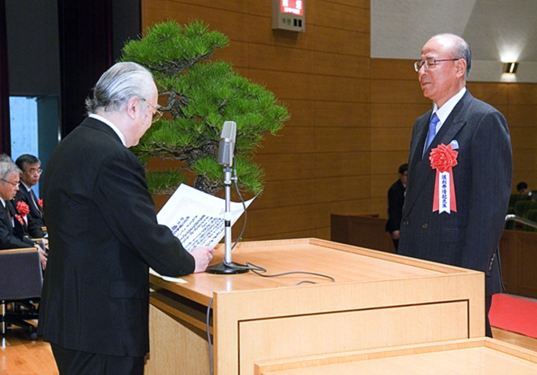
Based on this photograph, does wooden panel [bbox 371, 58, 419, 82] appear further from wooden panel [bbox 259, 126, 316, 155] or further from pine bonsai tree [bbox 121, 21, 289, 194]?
pine bonsai tree [bbox 121, 21, 289, 194]

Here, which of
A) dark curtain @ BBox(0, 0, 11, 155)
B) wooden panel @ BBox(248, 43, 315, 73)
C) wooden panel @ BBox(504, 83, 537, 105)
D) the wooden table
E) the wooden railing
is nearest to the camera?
the wooden table

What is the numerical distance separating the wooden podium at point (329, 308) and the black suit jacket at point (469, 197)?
1.00ft

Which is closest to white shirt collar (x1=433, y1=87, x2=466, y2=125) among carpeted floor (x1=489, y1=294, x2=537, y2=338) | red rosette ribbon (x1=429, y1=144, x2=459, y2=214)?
red rosette ribbon (x1=429, y1=144, x2=459, y2=214)

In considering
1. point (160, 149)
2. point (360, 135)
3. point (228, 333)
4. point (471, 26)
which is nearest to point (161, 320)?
point (160, 149)

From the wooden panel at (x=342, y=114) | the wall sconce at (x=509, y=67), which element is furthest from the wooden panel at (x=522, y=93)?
the wooden panel at (x=342, y=114)

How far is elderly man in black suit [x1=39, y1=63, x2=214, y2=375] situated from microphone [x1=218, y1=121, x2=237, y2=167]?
0.32m

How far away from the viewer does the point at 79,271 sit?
1.80 metres

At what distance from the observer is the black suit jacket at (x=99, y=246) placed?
179 centimetres

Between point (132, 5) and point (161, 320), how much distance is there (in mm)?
5826

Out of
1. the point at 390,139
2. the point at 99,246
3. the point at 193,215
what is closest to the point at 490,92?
the point at 390,139

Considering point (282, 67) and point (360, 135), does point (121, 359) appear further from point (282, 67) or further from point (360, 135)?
point (360, 135)

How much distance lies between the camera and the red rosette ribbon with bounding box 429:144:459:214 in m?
2.46

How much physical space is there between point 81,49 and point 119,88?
23.0ft

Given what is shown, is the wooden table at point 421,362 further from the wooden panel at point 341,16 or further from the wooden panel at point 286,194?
the wooden panel at point 341,16
